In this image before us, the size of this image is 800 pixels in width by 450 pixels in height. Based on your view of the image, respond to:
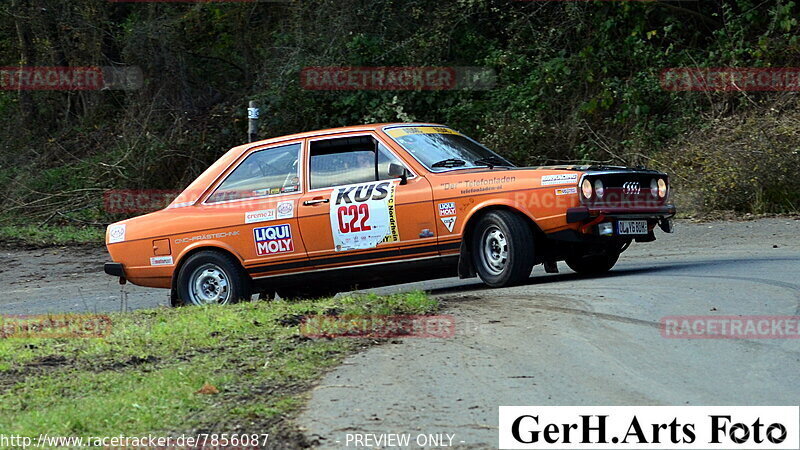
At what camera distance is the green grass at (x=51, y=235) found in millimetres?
19281

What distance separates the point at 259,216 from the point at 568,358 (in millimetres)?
4495

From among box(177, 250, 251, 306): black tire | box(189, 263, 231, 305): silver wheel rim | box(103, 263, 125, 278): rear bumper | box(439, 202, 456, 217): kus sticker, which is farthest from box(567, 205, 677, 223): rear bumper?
box(103, 263, 125, 278): rear bumper

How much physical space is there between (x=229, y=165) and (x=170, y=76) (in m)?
14.5

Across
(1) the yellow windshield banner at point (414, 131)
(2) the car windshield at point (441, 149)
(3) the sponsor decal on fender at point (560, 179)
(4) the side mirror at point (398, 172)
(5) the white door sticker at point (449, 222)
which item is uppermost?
(1) the yellow windshield banner at point (414, 131)

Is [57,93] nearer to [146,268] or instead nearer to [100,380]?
[146,268]

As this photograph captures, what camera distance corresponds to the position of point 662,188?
1045 cm

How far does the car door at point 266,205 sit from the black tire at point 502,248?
66.7 inches

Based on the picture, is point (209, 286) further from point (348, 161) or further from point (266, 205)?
point (348, 161)

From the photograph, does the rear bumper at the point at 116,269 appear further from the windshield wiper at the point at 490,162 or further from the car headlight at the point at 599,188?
the car headlight at the point at 599,188

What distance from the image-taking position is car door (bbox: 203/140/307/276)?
10.5 metres

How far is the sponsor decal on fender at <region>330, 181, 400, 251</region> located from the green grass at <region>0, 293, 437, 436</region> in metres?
0.93

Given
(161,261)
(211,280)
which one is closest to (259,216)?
(211,280)

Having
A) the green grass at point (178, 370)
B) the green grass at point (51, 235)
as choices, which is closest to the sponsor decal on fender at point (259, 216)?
the green grass at point (178, 370)

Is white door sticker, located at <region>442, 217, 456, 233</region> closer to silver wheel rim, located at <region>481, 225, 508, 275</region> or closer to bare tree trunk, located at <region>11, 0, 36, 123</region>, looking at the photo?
silver wheel rim, located at <region>481, 225, 508, 275</region>
